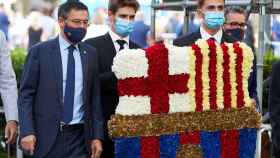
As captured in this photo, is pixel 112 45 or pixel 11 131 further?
pixel 112 45

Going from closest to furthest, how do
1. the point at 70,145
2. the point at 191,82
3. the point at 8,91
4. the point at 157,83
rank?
the point at 157,83, the point at 191,82, the point at 70,145, the point at 8,91

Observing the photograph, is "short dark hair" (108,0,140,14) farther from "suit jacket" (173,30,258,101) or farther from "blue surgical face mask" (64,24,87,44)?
"blue surgical face mask" (64,24,87,44)

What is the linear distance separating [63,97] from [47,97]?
5.0 inches

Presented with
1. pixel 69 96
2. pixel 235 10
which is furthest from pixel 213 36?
pixel 69 96

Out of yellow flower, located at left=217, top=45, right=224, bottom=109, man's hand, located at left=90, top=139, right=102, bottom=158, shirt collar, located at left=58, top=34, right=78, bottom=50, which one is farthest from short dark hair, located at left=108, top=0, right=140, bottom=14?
man's hand, located at left=90, top=139, right=102, bottom=158

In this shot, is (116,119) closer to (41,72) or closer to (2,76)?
(41,72)

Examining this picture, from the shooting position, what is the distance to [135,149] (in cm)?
577

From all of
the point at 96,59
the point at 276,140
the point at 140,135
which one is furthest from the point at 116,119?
the point at 276,140

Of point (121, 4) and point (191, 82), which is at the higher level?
point (121, 4)

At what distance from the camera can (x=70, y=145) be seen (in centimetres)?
600

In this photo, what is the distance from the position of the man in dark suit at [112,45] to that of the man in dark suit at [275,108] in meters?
1.28

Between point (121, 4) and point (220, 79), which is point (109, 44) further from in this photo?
point (220, 79)

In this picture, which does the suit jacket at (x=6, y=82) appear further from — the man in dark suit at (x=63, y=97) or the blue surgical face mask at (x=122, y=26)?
the blue surgical face mask at (x=122, y=26)

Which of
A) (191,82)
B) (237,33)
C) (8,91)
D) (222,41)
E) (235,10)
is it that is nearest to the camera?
(191,82)
